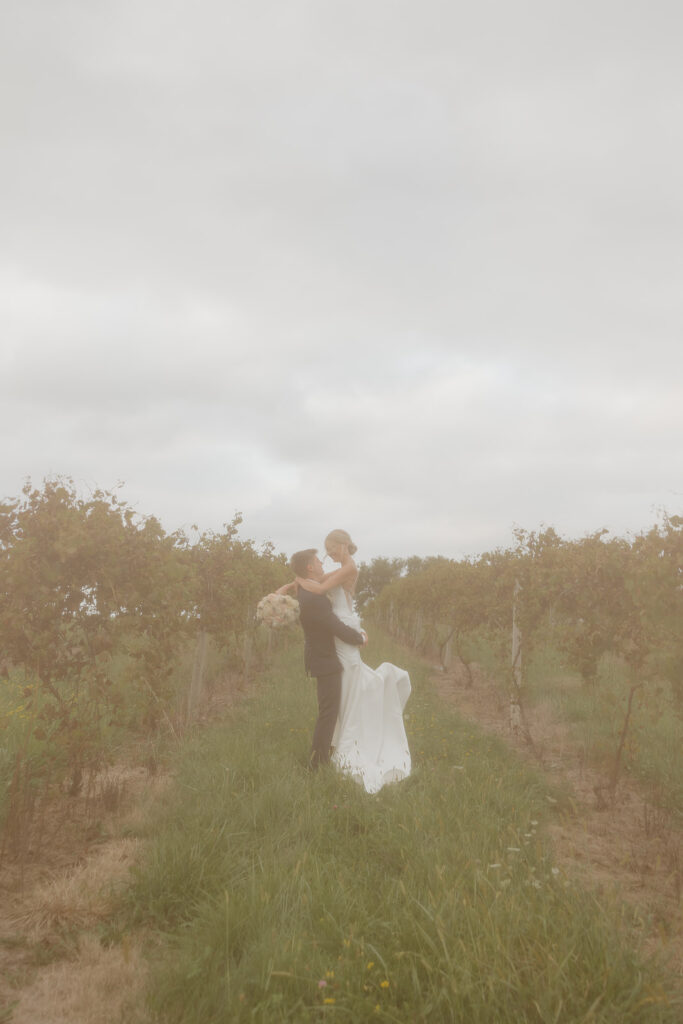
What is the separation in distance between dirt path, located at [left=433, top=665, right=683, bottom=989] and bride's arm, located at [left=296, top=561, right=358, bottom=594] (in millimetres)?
2627

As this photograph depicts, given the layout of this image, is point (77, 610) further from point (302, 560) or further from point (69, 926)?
point (69, 926)

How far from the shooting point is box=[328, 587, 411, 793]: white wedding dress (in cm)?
596

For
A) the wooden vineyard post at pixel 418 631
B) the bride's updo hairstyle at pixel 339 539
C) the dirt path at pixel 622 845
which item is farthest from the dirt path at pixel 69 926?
the wooden vineyard post at pixel 418 631

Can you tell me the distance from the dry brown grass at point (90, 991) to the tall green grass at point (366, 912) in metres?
0.11

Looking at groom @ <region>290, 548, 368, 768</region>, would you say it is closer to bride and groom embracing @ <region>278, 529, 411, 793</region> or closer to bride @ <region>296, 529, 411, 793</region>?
bride and groom embracing @ <region>278, 529, 411, 793</region>

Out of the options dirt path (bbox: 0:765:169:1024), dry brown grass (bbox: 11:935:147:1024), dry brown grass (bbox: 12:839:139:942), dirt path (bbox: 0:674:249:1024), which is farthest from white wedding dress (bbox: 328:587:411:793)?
dry brown grass (bbox: 11:935:147:1024)

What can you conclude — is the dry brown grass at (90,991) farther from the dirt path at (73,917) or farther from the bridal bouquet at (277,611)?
the bridal bouquet at (277,611)

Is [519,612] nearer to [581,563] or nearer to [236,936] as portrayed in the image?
[581,563]

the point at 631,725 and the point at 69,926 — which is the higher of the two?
the point at 631,725

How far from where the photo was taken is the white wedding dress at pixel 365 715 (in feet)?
19.6

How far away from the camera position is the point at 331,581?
5895 millimetres

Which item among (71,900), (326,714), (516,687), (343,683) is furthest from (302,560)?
(516,687)

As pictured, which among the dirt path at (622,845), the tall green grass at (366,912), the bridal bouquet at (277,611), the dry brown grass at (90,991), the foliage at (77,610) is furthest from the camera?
the bridal bouquet at (277,611)

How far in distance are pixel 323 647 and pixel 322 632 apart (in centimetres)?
15
